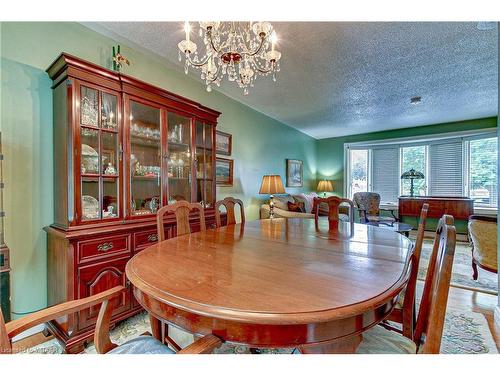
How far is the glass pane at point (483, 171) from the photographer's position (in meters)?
4.63

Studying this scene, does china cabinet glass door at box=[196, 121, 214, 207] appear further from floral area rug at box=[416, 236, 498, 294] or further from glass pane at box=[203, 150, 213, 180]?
floral area rug at box=[416, 236, 498, 294]

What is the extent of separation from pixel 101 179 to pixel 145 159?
0.45m

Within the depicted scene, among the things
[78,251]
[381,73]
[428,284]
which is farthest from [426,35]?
[78,251]

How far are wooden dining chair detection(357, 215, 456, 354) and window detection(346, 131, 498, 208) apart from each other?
535 cm

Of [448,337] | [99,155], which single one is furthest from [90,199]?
[448,337]

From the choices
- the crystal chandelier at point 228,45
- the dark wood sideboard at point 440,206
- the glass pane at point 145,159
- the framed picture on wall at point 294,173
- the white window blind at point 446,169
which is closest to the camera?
the crystal chandelier at point 228,45

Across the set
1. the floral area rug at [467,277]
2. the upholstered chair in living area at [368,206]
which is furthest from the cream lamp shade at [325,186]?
the floral area rug at [467,277]

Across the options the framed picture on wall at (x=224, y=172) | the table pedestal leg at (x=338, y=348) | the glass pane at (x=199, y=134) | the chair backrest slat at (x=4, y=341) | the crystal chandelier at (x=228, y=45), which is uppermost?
the crystal chandelier at (x=228, y=45)

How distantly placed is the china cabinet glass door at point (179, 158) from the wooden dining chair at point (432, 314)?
6.38 ft

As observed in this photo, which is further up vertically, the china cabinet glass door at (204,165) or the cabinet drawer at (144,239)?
the china cabinet glass door at (204,165)

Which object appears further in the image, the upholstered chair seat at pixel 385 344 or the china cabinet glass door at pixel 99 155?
the china cabinet glass door at pixel 99 155

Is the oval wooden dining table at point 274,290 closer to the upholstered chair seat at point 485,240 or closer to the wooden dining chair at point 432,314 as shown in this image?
the wooden dining chair at point 432,314

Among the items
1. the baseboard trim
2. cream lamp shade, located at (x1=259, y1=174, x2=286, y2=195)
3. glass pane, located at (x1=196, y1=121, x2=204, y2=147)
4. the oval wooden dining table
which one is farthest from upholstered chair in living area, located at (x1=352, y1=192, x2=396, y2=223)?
the oval wooden dining table

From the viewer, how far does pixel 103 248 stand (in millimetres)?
1710
